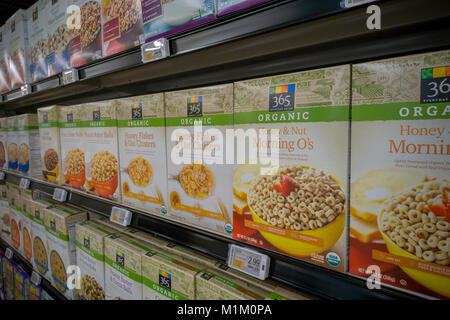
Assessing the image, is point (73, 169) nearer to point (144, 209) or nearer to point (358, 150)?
point (144, 209)

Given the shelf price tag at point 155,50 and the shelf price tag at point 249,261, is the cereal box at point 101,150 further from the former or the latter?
the shelf price tag at point 249,261

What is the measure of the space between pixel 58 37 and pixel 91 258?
1.05 metres

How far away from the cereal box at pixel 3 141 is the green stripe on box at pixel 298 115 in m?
2.22

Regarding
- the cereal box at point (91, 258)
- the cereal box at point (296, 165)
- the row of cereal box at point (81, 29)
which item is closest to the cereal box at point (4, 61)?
the row of cereal box at point (81, 29)

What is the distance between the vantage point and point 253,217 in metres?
0.68

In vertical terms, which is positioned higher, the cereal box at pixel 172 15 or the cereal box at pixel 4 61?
the cereal box at pixel 4 61

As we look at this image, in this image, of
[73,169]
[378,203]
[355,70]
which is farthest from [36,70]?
[378,203]

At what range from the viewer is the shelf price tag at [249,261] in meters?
0.66

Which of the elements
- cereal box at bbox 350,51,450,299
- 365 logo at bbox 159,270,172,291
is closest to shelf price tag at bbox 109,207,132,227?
365 logo at bbox 159,270,172,291

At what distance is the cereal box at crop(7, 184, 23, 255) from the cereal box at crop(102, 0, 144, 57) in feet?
5.36

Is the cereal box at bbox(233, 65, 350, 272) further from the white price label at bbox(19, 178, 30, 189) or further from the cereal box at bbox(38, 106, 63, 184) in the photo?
the white price label at bbox(19, 178, 30, 189)

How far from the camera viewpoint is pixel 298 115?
0.58 m

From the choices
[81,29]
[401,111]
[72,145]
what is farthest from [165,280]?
[81,29]

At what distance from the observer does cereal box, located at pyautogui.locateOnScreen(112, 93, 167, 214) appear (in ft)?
2.95
